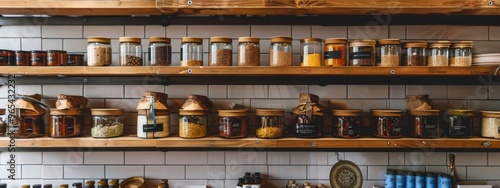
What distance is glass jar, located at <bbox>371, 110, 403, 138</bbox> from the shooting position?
190 cm

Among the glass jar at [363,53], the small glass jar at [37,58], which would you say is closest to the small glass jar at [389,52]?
the glass jar at [363,53]

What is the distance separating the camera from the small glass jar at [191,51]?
187cm

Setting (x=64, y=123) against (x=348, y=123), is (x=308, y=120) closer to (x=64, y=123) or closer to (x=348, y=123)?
(x=348, y=123)

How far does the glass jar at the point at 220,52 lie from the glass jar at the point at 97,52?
551mm

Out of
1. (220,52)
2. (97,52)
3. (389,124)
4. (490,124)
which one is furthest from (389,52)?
(97,52)

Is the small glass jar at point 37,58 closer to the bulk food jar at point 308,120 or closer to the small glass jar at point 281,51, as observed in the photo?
the small glass jar at point 281,51

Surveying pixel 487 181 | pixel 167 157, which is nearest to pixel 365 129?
pixel 487 181

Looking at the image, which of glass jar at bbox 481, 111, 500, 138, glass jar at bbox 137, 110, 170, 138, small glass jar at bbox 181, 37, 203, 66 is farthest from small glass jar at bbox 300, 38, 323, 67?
glass jar at bbox 481, 111, 500, 138

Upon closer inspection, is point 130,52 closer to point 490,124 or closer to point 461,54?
point 461,54

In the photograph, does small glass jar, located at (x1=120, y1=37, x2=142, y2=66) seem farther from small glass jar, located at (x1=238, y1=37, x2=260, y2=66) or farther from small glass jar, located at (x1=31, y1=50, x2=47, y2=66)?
small glass jar, located at (x1=238, y1=37, x2=260, y2=66)

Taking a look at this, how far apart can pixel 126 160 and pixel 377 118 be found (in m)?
1.48

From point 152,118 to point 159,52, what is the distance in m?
0.35

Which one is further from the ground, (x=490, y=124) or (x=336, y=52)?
(x=336, y=52)

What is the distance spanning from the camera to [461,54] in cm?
189
